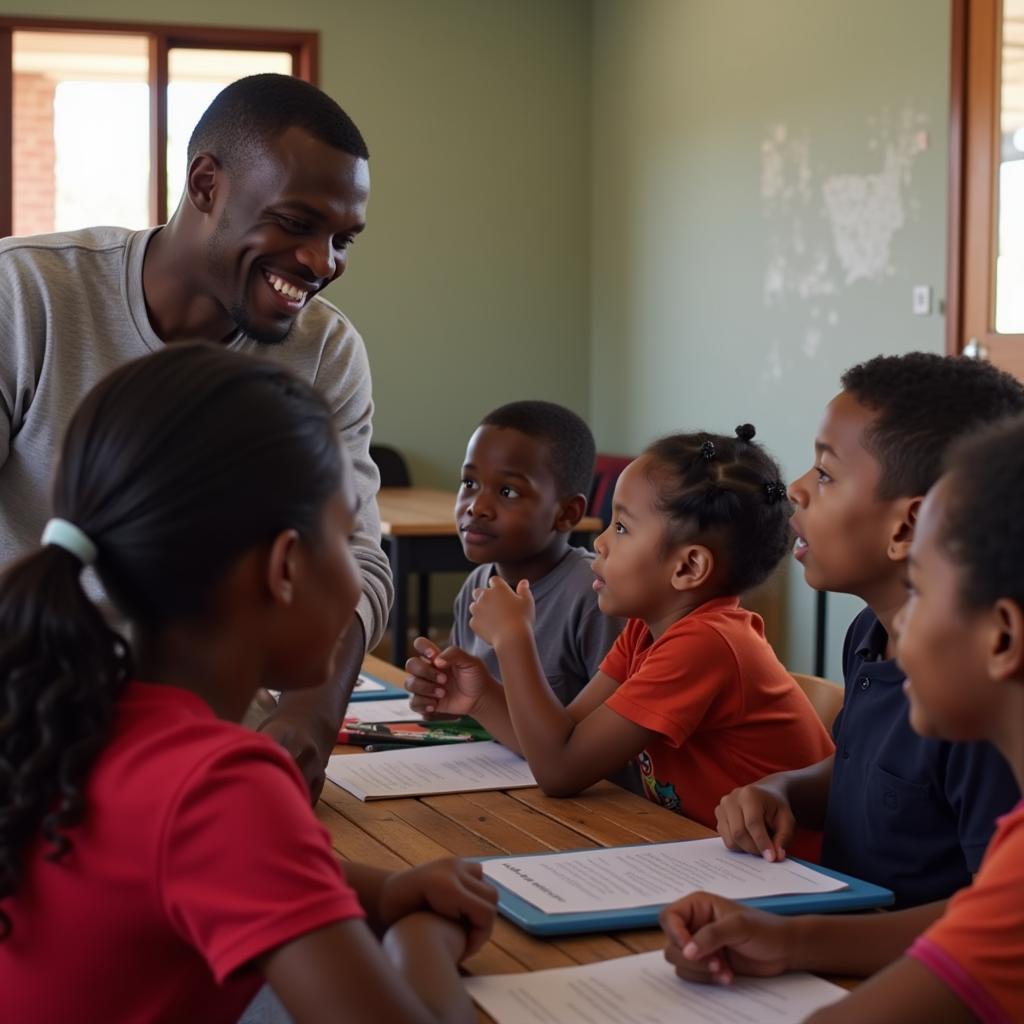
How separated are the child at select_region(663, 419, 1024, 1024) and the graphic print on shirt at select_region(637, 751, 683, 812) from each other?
2.34 ft

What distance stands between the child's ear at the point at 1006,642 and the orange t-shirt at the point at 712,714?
0.83 meters

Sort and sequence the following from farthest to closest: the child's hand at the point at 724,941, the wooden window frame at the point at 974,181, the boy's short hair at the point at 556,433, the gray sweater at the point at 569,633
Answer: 1. the wooden window frame at the point at 974,181
2. the boy's short hair at the point at 556,433
3. the gray sweater at the point at 569,633
4. the child's hand at the point at 724,941

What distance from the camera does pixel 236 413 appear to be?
0.99m

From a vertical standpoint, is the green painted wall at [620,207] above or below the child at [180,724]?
above

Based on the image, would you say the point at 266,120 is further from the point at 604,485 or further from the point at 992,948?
the point at 604,485

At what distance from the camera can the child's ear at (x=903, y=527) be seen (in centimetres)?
159

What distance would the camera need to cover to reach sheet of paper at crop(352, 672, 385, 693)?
7.68 ft

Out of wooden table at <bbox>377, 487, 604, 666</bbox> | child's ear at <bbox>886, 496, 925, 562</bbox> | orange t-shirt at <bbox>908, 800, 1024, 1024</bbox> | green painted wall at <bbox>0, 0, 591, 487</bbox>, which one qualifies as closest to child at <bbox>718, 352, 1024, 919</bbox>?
child's ear at <bbox>886, 496, 925, 562</bbox>

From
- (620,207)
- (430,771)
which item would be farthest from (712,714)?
(620,207)

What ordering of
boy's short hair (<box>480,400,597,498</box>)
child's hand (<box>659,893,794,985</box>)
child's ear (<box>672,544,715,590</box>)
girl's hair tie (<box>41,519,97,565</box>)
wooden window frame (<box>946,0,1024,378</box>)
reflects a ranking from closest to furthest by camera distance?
girl's hair tie (<box>41,519,97,565</box>) < child's hand (<box>659,893,794,985</box>) < child's ear (<box>672,544,715,590</box>) < boy's short hair (<box>480,400,597,498</box>) < wooden window frame (<box>946,0,1024,378</box>)

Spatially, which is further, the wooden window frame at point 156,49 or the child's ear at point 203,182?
the wooden window frame at point 156,49

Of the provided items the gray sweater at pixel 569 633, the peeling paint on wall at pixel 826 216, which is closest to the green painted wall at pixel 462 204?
the peeling paint on wall at pixel 826 216

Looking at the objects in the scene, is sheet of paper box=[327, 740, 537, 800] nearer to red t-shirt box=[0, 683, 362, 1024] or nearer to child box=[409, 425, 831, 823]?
child box=[409, 425, 831, 823]

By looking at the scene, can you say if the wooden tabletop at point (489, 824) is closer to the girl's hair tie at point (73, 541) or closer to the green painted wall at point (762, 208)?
the girl's hair tie at point (73, 541)
